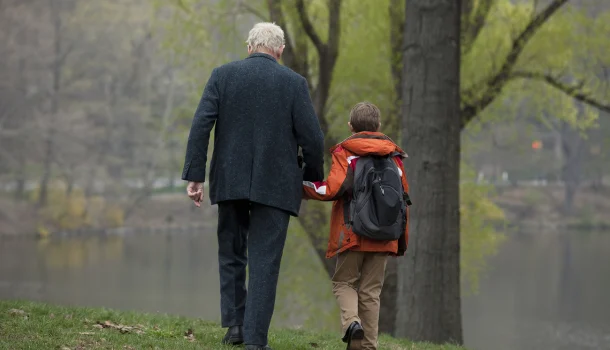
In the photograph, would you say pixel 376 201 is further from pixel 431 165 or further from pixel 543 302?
pixel 543 302

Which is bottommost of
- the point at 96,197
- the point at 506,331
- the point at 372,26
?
the point at 506,331

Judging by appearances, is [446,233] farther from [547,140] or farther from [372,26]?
[547,140]

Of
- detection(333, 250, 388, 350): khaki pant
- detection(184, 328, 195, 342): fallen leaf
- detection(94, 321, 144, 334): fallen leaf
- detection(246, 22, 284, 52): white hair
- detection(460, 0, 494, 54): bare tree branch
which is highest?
detection(460, 0, 494, 54): bare tree branch

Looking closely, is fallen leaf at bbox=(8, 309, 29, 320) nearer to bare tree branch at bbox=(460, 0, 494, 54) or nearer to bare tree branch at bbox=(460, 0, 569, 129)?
bare tree branch at bbox=(460, 0, 569, 129)

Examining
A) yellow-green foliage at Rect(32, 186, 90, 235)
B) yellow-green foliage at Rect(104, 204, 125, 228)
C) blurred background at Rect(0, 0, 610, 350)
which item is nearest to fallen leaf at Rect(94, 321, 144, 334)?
blurred background at Rect(0, 0, 610, 350)

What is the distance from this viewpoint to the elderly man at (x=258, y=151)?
16.4 ft

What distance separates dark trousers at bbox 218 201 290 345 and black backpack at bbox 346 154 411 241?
0.41 metres

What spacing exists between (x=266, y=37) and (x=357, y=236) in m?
1.24

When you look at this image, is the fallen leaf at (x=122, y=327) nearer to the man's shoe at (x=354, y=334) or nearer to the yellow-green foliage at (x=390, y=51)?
the man's shoe at (x=354, y=334)

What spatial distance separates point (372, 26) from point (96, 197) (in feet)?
105

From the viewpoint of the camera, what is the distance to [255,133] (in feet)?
16.5

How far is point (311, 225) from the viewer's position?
14.8 m

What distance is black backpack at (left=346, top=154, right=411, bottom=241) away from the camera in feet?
16.5

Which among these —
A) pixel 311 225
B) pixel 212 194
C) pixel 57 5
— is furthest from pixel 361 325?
pixel 57 5
